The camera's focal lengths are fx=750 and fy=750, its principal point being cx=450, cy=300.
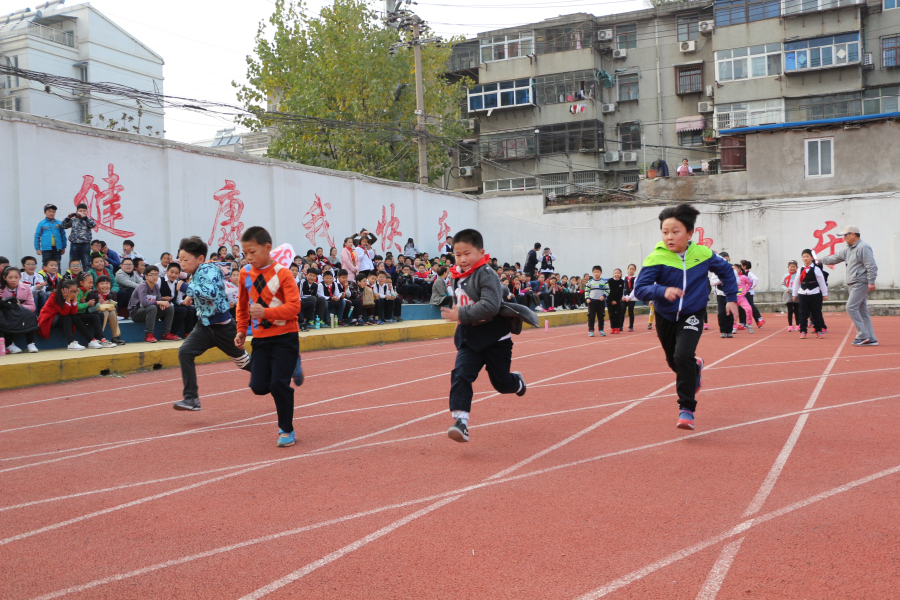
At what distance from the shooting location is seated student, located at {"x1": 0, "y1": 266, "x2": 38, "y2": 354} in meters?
11.5

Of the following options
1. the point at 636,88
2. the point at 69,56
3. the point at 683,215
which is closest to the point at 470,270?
the point at 683,215

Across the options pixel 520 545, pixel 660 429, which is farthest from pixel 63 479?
pixel 660 429

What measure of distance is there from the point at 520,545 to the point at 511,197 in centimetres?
3200

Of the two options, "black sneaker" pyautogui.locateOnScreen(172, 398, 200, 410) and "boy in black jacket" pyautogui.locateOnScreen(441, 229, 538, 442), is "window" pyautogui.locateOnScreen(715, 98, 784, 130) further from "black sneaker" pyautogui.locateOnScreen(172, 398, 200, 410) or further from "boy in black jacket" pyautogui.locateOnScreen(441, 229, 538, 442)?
"black sneaker" pyautogui.locateOnScreen(172, 398, 200, 410)

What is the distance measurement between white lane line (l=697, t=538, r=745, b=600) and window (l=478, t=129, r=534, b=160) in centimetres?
4146

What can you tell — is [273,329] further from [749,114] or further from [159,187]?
[749,114]

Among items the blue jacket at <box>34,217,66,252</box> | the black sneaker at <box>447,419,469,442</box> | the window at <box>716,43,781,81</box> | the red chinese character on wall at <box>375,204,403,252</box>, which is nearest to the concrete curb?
the blue jacket at <box>34,217,66,252</box>

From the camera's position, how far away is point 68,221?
14.1 m

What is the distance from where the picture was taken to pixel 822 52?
37.2m

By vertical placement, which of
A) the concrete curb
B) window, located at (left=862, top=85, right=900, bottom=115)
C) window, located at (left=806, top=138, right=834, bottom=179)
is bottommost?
the concrete curb

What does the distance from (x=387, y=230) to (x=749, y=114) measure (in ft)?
74.7

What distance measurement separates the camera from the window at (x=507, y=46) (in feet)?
142

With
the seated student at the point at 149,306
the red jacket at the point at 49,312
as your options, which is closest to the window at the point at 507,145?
the seated student at the point at 149,306

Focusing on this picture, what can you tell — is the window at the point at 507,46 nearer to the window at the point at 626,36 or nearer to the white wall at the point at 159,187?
the window at the point at 626,36
